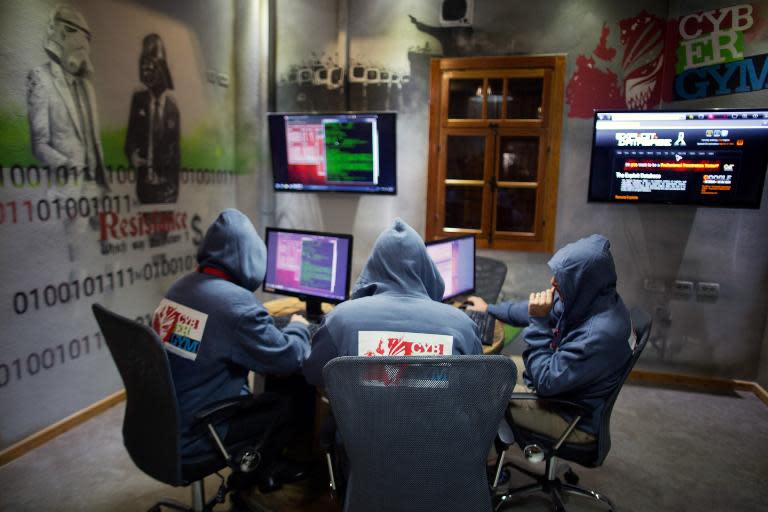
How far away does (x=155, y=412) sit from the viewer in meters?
1.70

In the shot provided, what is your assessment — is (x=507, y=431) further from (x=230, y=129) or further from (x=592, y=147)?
(x=230, y=129)

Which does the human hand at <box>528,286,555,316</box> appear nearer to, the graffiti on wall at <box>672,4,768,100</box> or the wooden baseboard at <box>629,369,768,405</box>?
the wooden baseboard at <box>629,369,768,405</box>

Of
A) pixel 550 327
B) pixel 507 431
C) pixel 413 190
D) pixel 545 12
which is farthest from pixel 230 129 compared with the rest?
pixel 507 431

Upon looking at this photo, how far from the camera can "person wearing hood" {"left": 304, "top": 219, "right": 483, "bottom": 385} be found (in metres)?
1.65

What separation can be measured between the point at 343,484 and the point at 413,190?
279cm

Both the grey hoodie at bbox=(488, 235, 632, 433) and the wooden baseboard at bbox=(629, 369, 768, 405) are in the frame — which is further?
the wooden baseboard at bbox=(629, 369, 768, 405)

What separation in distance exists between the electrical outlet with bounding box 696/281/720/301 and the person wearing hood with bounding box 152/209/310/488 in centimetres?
314

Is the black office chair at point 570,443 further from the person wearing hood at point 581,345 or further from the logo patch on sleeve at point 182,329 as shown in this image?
the logo patch on sleeve at point 182,329

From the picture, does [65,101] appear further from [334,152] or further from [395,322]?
[395,322]

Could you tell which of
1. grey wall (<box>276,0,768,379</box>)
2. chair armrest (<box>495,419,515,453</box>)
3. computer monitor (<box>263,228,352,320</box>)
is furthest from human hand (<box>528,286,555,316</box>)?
grey wall (<box>276,0,768,379</box>)

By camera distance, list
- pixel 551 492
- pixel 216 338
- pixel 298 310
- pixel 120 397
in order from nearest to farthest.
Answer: pixel 216 338 → pixel 551 492 → pixel 298 310 → pixel 120 397

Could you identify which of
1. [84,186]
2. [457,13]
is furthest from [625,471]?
[84,186]

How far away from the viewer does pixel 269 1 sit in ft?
13.8

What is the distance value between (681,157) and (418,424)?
303 centimetres
